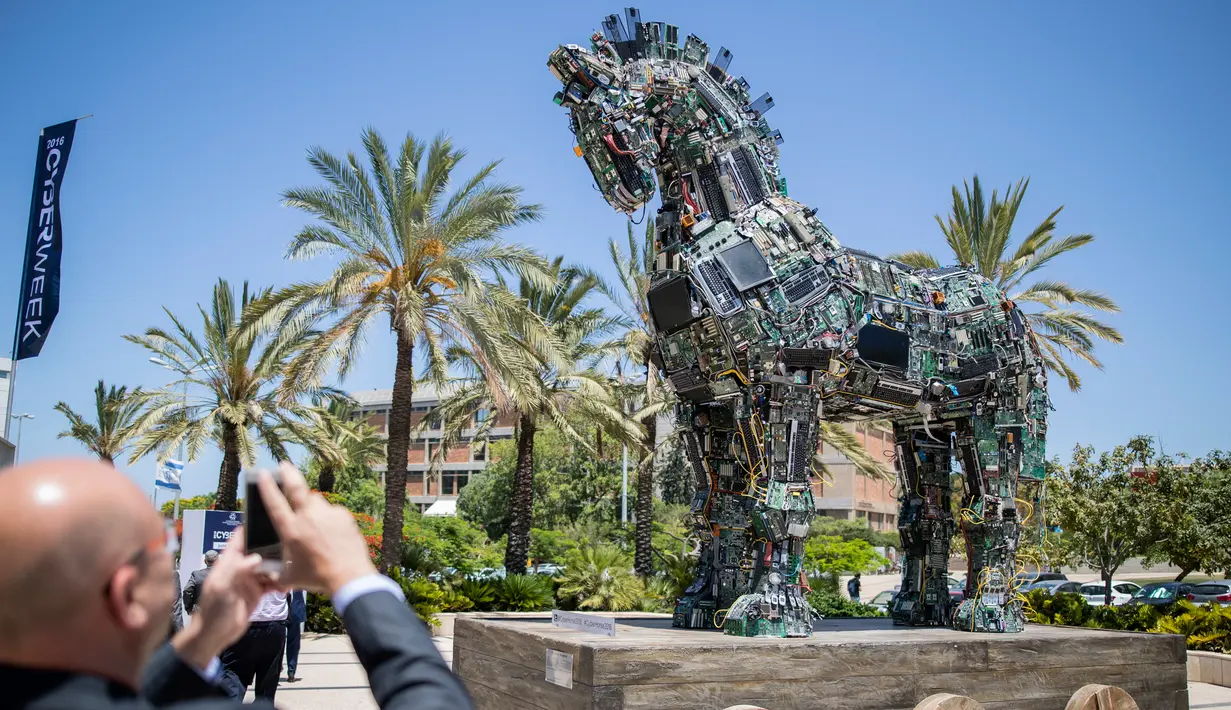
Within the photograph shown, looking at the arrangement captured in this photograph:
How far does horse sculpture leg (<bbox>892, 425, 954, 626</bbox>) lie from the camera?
25.6ft

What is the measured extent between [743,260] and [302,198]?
454 inches

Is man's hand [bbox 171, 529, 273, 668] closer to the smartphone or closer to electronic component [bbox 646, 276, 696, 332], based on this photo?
the smartphone

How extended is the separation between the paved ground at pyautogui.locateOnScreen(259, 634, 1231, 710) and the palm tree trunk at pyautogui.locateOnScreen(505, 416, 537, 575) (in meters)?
7.08

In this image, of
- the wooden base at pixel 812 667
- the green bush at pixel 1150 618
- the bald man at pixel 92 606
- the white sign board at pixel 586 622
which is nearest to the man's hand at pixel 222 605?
the bald man at pixel 92 606

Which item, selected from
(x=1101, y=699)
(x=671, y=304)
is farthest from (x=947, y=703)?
(x=671, y=304)

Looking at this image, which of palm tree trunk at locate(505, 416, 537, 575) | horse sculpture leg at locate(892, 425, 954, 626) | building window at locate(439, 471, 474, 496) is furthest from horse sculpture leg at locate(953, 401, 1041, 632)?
building window at locate(439, 471, 474, 496)

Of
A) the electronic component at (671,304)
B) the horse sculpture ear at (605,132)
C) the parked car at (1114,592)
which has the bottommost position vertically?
the parked car at (1114,592)

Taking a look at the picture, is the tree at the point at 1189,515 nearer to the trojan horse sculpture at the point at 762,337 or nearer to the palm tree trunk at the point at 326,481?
the trojan horse sculpture at the point at 762,337

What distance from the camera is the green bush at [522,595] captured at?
17562 millimetres

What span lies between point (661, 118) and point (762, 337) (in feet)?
5.03

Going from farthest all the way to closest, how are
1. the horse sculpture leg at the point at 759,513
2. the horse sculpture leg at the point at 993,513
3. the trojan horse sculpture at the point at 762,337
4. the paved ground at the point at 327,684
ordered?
1. the paved ground at the point at 327,684
2. the horse sculpture leg at the point at 993,513
3. the trojan horse sculpture at the point at 762,337
4. the horse sculpture leg at the point at 759,513

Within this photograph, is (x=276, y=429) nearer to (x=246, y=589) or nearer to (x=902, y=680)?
(x=902, y=680)

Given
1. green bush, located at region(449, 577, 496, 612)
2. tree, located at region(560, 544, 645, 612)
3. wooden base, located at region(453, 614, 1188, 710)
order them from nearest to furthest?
1. wooden base, located at region(453, 614, 1188, 710)
2. green bush, located at region(449, 577, 496, 612)
3. tree, located at region(560, 544, 645, 612)

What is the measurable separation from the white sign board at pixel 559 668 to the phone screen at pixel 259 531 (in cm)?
406
